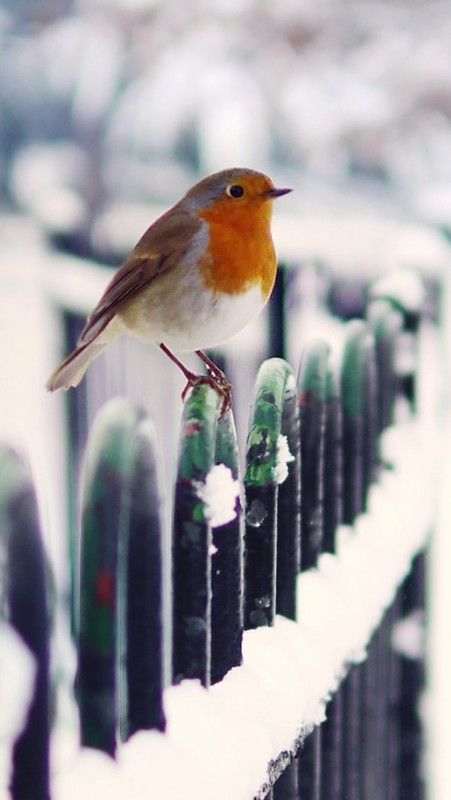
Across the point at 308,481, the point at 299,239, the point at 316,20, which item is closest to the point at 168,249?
the point at 308,481

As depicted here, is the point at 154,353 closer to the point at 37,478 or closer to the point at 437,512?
the point at 437,512

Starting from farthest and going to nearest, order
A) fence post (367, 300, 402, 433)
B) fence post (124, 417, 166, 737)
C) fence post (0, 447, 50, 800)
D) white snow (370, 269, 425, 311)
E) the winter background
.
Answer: the winter background → white snow (370, 269, 425, 311) → fence post (367, 300, 402, 433) → fence post (124, 417, 166, 737) → fence post (0, 447, 50, 800)

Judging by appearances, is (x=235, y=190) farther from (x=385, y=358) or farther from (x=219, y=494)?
(x=385, y=358)

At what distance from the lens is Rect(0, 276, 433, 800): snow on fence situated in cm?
56

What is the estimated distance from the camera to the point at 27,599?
0.53 meters

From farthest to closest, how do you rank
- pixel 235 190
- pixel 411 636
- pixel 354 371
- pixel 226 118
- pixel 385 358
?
pixel 226 118 < pixel 411 636 < pixel 385 358 < pixel 354 371 < pixel 235 190

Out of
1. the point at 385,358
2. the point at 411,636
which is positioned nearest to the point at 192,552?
the point at 385,358

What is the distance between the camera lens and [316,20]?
4055 millimetres

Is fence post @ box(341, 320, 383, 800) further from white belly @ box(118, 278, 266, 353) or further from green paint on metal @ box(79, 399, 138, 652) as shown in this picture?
green paint on metal @ box(79, 399, 138, 652)

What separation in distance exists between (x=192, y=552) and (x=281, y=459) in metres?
0.16

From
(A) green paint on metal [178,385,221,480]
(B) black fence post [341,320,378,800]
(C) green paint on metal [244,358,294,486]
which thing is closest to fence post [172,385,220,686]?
(A) green paint on metal [178,385,221,480]

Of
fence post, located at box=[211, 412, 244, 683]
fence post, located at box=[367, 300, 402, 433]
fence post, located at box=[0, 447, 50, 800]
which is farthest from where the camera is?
fence post, located at box=[367, 300, 402, 433]

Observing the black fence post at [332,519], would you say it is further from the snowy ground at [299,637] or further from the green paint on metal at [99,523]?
the green paint on metal at [99,523]

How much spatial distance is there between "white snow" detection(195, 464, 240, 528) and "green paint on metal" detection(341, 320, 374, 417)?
43 centimetres
